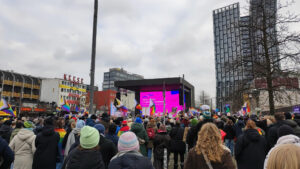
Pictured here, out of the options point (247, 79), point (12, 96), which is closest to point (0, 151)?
point (247, 79)

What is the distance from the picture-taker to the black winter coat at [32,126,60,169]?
17.0 feet

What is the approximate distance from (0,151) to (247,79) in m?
14.0

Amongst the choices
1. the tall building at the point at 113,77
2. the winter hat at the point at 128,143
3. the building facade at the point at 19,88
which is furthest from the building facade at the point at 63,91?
the winter hat at the point at 128,143

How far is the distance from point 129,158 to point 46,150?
331 cm

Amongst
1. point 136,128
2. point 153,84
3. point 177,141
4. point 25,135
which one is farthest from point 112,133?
point 153,84

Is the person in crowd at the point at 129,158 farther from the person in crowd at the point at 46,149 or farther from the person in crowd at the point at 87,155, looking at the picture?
the person in crowd at the point at 46,149

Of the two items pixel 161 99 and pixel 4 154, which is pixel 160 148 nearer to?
pixel 4 154

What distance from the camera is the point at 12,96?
2574 inches

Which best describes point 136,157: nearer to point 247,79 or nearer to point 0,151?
point 0,151

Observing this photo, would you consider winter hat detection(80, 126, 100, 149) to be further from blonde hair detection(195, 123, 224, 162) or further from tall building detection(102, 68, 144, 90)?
tall building detection(102, 68, 144, 90)

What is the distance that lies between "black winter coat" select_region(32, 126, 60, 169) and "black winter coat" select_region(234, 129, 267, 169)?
14.5 ft

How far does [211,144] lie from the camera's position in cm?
300

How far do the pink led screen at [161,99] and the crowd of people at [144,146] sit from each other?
→ 28636 mm

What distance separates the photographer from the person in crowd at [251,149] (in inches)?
195
